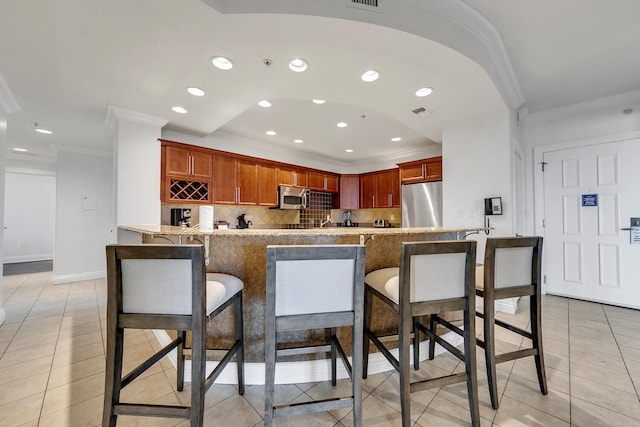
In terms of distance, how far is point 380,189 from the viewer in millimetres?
5652

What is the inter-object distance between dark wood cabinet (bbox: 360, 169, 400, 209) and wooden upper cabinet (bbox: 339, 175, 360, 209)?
0.32 ft

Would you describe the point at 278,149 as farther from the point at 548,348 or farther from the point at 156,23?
the point at 548,348

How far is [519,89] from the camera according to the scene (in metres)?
2.95

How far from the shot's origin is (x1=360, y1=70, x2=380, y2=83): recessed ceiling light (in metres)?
2.22

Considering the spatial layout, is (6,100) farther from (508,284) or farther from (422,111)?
(508,284)

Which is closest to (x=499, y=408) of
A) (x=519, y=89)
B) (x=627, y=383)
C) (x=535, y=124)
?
(x=627, y=383)

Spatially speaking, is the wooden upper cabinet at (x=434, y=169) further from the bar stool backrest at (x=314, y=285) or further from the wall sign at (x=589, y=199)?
the bar stool backrest at (x=314, y=285)

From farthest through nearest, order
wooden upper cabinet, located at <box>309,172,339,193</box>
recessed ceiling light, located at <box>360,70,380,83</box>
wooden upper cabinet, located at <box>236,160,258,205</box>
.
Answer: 1. wooden upper cabinet, located at <box>309,172,339,193</box>
2. wooden upper cabinet, located at <box>236,160,258,205</box>
3. recessed ceiling light, located at <box>360,70,380,83</box>

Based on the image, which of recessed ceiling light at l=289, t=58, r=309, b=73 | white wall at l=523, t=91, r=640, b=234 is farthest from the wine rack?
white wall at l=523, t=91, r=640, b=234

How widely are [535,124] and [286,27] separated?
380cm

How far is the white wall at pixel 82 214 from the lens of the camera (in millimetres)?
4594

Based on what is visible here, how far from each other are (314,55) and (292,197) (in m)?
3.20

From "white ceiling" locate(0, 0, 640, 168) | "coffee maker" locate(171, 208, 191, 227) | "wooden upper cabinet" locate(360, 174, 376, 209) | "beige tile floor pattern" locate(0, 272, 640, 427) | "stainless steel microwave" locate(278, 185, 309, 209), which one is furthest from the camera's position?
"wooden upper cabinet" locate(360, 174, 376, 209)

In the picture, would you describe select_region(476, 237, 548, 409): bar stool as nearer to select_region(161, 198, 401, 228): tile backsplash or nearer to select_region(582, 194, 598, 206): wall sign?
select_region(582, 194, 598, 206): wall sign
